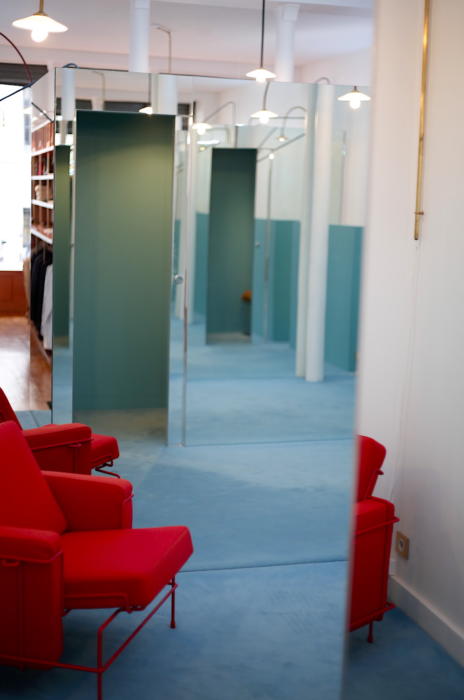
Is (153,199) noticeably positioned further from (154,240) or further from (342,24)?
(342,24)

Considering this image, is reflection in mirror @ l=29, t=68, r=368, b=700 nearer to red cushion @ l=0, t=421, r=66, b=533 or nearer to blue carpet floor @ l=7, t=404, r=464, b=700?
blue carpet floor @ l=7, t=404, r=464, b=700

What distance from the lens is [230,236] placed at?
1.34 metres

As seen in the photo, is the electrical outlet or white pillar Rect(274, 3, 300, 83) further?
white pillar Rect(274, 3, 300, 83)

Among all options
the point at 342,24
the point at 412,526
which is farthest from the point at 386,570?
the point at 342,24

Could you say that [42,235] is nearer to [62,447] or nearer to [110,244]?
[110,244]

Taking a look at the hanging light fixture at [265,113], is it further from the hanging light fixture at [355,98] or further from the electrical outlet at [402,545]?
the electrical outlet at [402,545]

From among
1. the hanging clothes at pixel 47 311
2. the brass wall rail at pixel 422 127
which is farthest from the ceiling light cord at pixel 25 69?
the brass wall rail at pixel 422 127

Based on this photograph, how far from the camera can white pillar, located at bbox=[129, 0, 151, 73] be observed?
1.61m

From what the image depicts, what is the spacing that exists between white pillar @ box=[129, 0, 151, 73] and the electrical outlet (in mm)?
969

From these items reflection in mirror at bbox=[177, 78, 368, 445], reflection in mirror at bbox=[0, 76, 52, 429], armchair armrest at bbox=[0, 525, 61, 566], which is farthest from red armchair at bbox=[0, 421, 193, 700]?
reflection in mirror at bbox=[177, 78, 368, 445]

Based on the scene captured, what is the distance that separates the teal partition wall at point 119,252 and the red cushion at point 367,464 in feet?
1.44

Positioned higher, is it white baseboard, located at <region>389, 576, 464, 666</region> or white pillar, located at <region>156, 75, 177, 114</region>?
white pillar, located at <region>156, 75, 177, 114</region>

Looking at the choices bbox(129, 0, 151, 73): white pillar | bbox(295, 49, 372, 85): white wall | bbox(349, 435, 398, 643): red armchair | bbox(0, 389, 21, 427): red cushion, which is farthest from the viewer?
bbox(129, 0, 151, 73): white pillar

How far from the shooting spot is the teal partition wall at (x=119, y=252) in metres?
1.22
